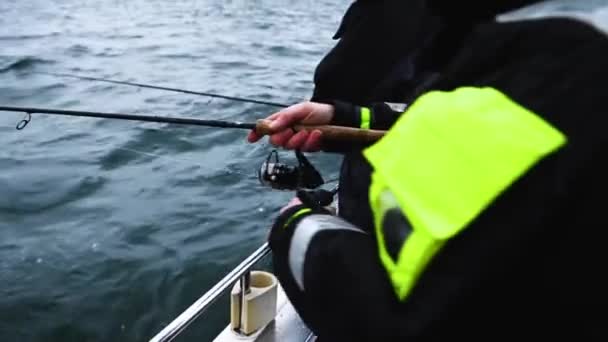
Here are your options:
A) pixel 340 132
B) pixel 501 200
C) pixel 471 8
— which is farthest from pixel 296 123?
pixel 501 200

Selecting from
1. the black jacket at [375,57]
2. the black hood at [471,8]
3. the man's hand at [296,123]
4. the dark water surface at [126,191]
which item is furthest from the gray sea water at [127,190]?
the man's hand at [296,123]

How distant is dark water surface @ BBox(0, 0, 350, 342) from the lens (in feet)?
13.6

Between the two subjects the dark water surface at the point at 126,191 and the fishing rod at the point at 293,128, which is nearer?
the fishing rod at the point at 293,128

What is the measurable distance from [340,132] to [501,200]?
101 centimetres

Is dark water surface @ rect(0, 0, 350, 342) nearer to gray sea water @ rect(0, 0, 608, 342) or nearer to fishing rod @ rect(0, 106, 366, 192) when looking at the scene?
→ gray sea water @ rect(0, 0, 608, 342)

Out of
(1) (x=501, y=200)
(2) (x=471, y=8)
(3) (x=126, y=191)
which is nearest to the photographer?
(1) (x=501, y=200)

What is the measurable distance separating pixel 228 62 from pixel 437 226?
11.2 metres

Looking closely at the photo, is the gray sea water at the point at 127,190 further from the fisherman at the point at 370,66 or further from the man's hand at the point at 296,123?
the man's hand at the point at 296,123

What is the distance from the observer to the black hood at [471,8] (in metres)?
0.91

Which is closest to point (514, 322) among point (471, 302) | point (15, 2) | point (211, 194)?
point (471, 302)

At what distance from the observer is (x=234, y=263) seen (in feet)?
15.4

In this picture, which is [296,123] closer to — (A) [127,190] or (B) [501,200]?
(B) [501,200]

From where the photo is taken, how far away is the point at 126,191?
574 centimetres

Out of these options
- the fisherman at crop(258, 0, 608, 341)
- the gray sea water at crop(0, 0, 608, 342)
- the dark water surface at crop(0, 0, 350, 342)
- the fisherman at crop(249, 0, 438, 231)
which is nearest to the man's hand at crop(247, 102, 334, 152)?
the fisherman at crop(249, 0, 438, 231)
